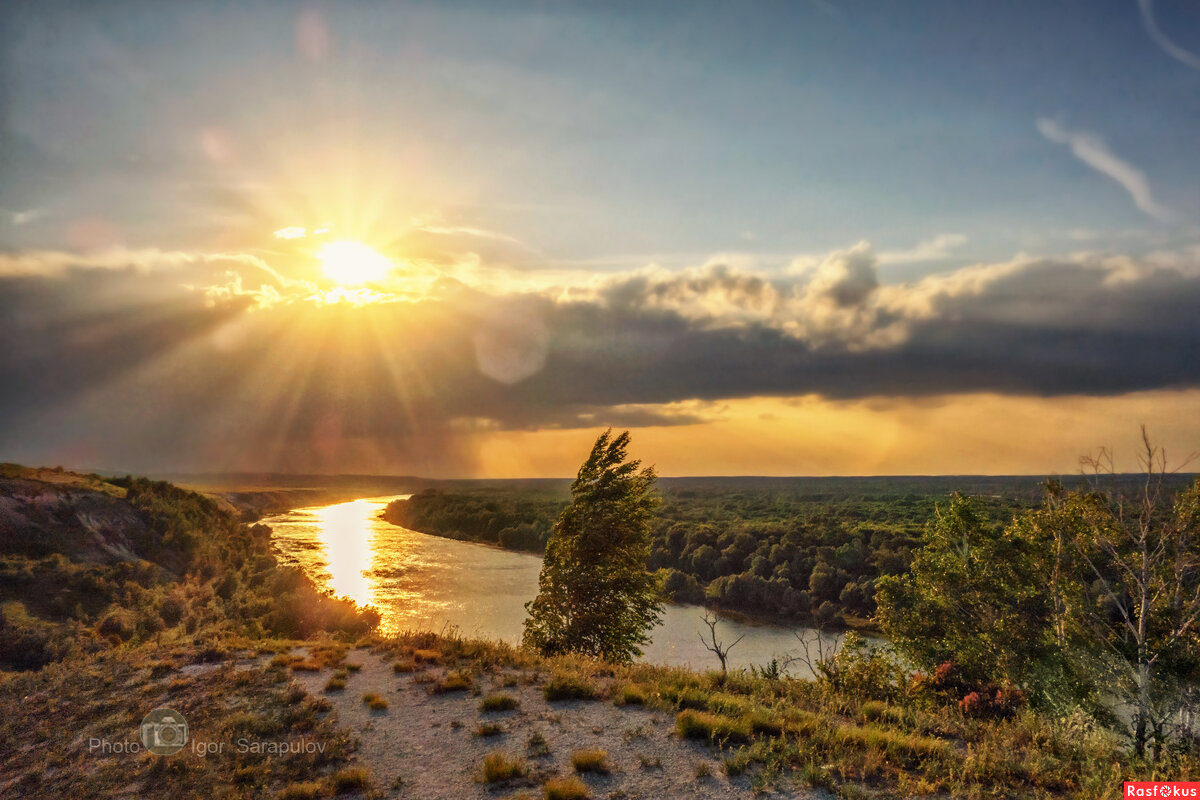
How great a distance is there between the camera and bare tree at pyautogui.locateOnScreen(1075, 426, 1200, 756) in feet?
47.6

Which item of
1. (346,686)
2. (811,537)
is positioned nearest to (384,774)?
(346,686)

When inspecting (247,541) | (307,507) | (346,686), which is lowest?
(307,507)

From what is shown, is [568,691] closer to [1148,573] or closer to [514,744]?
[514,744]

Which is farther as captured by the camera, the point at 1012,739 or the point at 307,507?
the point at 307,507

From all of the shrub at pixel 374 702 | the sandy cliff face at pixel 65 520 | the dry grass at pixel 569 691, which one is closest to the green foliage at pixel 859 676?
the dry grass at pixel 569 691

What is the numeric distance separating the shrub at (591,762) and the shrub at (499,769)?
1048 mm

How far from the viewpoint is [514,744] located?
1324 centimetres

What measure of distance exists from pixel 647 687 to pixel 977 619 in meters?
22.8

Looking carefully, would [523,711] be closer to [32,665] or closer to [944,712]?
[944,712]

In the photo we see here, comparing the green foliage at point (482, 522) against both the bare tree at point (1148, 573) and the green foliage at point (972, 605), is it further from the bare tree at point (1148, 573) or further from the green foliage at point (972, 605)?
the bare tree at point (1148, 573)

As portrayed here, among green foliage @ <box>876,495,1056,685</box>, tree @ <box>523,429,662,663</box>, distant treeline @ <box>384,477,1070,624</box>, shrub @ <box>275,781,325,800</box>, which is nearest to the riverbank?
shrub @ <box>275,781,325,800</box>

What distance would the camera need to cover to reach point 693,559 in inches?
3022

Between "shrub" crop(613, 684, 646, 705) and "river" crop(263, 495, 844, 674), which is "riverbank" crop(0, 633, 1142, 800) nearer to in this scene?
"shrub" crop(613, 684, 646, 705)

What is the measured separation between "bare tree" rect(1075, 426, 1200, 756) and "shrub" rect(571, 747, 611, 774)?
11622 millimetres
